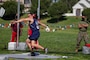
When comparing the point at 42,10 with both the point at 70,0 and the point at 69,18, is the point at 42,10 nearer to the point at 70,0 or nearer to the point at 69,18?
the point at 69,18

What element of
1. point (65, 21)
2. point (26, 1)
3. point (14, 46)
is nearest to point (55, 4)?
point (65, 21)

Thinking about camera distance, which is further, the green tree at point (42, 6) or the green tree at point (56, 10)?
the green tree at point (42, 6)

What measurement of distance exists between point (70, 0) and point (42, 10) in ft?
96.1

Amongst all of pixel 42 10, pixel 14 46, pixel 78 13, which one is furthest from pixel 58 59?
pixel 78 13

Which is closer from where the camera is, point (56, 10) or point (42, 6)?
point (56, 10)

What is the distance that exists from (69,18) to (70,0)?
103ft

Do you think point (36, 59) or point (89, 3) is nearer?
point (36, 59)

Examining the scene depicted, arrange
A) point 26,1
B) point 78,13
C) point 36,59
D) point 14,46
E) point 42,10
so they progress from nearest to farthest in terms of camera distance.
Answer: point 36,59 < point 14,46 < point 42,10 < point 78,13 < point 26,1

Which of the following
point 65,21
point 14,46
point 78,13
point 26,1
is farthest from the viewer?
point 26,1

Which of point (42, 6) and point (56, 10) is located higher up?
point (42, 6)

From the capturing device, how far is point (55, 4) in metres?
80.6

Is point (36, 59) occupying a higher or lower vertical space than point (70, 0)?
lower

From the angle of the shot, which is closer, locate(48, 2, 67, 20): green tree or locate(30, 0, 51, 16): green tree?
locate(48, 2, 67, 20): green tree

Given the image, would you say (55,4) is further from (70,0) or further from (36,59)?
(36,59)
